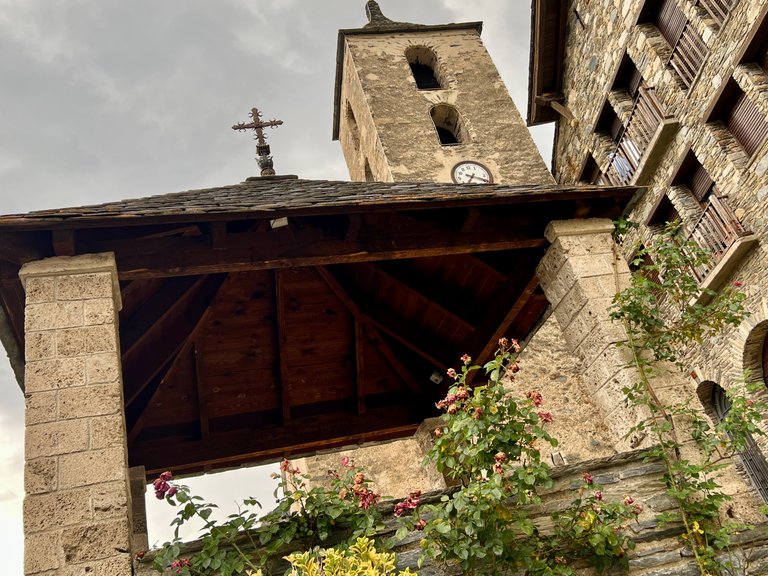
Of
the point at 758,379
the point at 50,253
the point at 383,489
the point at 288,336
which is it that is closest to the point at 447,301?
the point at 288,336

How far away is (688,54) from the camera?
897 cm

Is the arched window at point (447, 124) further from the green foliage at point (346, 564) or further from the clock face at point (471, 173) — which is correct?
the green foliage at point (346, 564)

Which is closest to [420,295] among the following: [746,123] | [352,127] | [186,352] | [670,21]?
[186,352]

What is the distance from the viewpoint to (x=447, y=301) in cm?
615

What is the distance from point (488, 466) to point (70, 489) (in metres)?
1.95

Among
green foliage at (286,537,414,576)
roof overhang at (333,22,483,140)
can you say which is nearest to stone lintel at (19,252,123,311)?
green foliage at (286,537,414,576)

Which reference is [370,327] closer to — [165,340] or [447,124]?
[165,340]

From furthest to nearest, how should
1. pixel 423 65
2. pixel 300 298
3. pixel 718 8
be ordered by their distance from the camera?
pixel 423 65, pixel 718 8, pixel 300 298

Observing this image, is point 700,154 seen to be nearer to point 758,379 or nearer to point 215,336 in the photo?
point 758,379

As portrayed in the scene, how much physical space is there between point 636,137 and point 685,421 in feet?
24.3

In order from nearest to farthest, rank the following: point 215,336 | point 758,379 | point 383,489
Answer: point 215,336
point 758,379
point 383,489

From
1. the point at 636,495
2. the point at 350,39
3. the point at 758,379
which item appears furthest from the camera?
the point at 350,39

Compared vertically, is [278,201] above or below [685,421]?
above

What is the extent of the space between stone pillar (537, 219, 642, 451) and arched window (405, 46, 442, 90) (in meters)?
13.6
